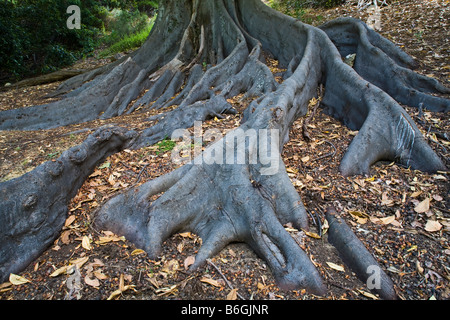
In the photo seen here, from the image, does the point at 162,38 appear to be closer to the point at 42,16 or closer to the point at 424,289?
the point at 42,16

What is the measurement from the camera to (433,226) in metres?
2.60

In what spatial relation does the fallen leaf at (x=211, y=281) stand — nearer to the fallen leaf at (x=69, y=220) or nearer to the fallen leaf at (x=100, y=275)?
the fallen leaf at (x=100, y=275)

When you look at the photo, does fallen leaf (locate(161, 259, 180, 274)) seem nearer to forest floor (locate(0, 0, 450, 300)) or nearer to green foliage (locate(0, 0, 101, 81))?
forest floor (locate(0, 0, 450, 300))

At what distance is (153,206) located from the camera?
279cm

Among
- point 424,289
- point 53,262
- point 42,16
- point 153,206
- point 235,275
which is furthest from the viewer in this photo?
point 42,16

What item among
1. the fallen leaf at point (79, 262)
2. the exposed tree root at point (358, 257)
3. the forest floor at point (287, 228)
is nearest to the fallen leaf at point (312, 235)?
the forest floor at point (287, 228)

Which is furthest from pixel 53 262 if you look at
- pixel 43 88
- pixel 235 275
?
pixel 43 88

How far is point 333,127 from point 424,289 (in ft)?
8.38

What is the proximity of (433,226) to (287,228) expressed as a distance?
1.26m
